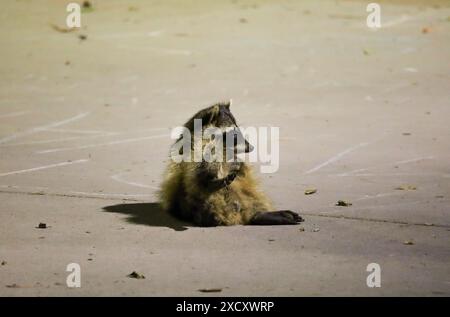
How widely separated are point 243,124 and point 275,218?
19.9 feet

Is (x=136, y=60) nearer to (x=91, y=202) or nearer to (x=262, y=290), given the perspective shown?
(x=91, y=202)

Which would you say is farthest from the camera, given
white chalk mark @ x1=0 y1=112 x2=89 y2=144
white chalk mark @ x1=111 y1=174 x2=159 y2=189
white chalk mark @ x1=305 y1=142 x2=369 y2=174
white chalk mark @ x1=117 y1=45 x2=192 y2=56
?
white chalk mark @ x1=117 y1=45 x2=192 y2=56

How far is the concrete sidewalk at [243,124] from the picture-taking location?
8.23 meters

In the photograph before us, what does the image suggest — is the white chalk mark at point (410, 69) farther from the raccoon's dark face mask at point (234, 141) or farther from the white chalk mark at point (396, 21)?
the raccoon's dark face mask at point (234, 141)

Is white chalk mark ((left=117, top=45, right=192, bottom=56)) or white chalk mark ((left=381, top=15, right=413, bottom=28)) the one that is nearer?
white chalk mark ((left=117, top=45, right=192, bottom=56))

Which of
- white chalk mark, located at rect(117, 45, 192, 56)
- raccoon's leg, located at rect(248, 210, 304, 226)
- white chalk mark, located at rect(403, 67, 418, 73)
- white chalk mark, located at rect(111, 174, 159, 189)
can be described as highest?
white chalk mark, located at rect(117, 45, 192, 56)

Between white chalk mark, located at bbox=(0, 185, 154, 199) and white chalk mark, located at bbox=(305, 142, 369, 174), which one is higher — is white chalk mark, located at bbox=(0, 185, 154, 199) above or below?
below

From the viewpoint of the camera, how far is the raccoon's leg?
9.58m

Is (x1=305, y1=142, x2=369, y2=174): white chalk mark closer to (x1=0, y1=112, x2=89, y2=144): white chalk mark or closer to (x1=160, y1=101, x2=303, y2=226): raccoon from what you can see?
(x1=160, y1=101, x2=303, y2=226): raccoon

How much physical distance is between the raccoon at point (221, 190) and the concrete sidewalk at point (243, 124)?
0.57ft

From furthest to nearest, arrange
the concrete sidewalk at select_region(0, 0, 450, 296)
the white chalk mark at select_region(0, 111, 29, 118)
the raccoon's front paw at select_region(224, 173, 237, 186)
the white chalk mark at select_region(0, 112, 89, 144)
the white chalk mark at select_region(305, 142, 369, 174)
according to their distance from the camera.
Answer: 1. the white chalk mark at select_region(0, 111, 29, 118)
2. the white chalk mark at select_region(0, 112, 89, 144)
3. the white chalk mark at select_region(305, 142, 369, 174)
4. the raccoon's front paw at select_region(224, 173, 237, 186)
5. the concrete sidewalk at select_region(0, 0, 450, 296)

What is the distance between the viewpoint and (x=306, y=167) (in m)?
12.6

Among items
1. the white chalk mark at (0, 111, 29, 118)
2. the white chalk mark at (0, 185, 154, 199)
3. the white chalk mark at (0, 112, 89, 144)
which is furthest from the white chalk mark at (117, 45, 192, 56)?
the white chalk mark at (0, 185, 154, 199)

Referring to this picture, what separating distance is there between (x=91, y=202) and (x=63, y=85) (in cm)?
867
